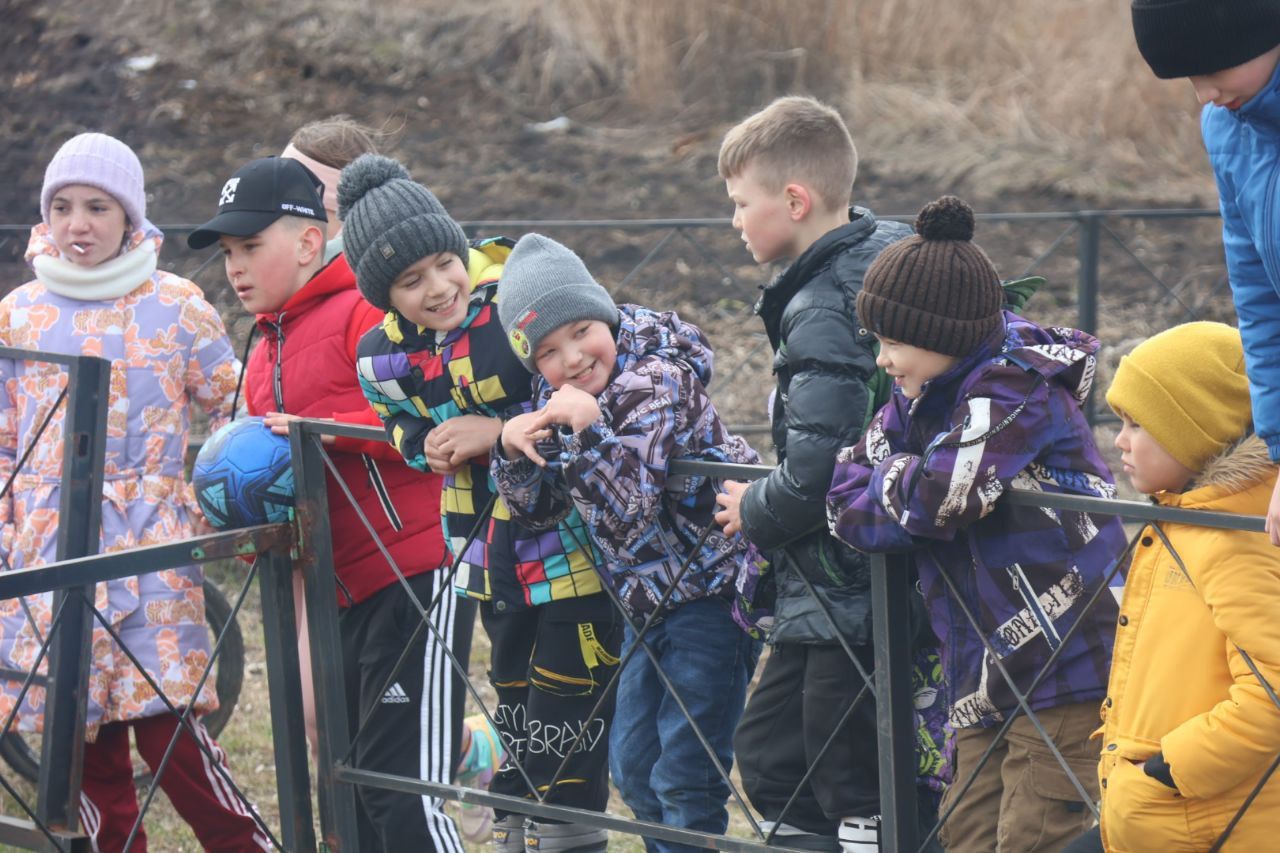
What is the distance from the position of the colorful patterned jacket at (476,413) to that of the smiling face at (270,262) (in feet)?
1.66

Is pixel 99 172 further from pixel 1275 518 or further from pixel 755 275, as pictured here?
pixel 755 275

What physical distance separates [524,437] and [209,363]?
1.50 m

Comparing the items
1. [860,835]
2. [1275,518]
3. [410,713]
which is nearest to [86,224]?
[410,713]

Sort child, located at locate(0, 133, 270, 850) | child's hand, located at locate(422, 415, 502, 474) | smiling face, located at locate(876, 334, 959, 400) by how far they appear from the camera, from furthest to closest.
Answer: child, located at locate(0, 133, 270, 850)
child's hand, located at locate(422, 415, 502, 474)
smiling face, located at locate(876, 334, 959, 400)

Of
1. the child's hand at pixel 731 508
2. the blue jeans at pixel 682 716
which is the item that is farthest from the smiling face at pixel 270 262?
the child's hand at pixel 731 508

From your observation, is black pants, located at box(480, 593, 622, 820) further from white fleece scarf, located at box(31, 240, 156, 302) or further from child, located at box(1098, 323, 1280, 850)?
white fleece scarf, located at box(31, 240, 156, 302)

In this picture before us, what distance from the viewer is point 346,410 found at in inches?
147

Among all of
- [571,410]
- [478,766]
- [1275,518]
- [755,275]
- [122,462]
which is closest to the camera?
[1275,518]

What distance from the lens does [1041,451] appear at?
268 cm

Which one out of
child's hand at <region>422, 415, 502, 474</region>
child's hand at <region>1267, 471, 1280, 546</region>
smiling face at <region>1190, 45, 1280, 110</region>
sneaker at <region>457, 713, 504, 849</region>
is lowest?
sneaker at <region>457, 713, 504, 849</region>

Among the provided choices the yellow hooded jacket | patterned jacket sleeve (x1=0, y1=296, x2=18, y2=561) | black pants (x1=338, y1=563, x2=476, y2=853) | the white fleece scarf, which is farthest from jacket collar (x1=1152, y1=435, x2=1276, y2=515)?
patterned jacket sleeve (x1=0, y1=296, x2=18, y2=561)

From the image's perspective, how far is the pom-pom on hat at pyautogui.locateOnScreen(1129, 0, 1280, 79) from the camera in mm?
2322

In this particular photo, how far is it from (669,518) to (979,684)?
723 mm

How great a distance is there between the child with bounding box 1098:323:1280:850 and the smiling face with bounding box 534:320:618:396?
1007 mm
